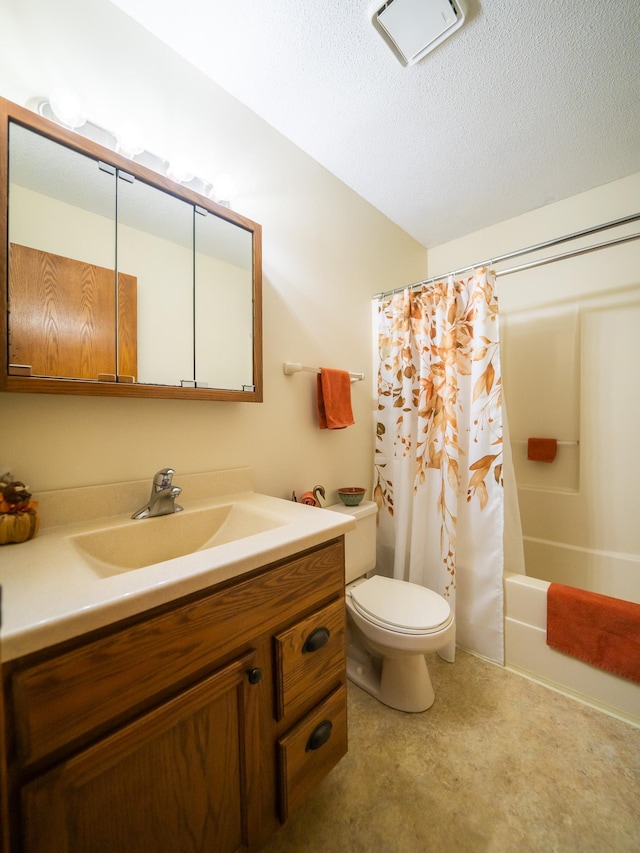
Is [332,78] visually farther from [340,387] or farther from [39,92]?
[340,387]

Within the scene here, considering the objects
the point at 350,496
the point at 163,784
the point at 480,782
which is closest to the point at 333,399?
the point at 350,496

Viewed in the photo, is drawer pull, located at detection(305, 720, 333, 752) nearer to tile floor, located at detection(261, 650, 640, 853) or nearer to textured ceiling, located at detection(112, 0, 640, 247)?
tile floor, located at detection(261, 650, 640, 853)

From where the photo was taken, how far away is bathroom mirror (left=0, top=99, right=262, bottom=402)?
932 millimetres

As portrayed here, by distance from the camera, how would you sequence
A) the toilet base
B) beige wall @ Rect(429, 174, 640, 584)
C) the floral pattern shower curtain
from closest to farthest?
the toilet base < the floral pattern shower curtain < beige wall @ Rect(429, 174, 640, 584)

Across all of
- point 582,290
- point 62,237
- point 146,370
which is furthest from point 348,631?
point 582,290

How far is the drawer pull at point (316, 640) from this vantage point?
975 millimetres

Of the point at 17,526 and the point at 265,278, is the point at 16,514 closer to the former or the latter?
the point at 17,526

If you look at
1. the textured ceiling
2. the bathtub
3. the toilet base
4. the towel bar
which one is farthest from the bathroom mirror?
the bathtub

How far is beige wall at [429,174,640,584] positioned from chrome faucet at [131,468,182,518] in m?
2.07

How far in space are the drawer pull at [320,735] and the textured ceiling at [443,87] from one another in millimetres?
2130

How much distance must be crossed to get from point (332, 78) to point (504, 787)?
2466mm

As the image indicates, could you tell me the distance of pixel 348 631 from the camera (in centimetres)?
171

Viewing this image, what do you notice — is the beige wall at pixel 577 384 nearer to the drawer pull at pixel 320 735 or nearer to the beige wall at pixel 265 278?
the beige wall at pixel 265 278

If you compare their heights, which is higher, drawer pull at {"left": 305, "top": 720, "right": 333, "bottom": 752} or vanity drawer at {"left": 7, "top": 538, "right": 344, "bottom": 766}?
vanity drawer at {"left": 7, "top": 538, "right": 344, "bottom": 766}
